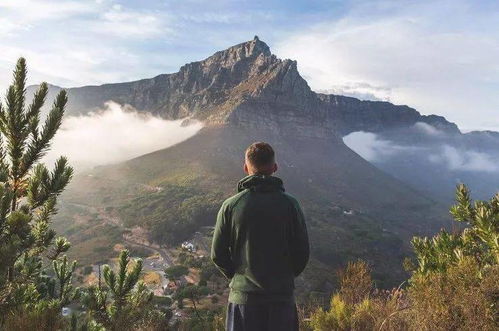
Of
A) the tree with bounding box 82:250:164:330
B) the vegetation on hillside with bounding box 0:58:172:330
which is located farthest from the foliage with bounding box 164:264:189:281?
the vegetation on hillside with bounding box 0:58:172:330

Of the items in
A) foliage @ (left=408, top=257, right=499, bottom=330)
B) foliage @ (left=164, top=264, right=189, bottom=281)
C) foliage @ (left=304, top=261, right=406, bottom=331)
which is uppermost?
foliage @ (left=408, top=257, right=499, bottom=330)

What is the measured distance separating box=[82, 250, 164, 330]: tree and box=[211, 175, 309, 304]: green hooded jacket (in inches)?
120

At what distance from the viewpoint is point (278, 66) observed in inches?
7790

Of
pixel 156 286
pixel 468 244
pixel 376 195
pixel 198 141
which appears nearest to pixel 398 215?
pixel 376 195

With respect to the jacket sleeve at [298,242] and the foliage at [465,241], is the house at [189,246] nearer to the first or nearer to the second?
the foliage at [465,241]

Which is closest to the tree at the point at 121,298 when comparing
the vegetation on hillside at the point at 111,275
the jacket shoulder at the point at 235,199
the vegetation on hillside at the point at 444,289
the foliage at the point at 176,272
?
the vegetation on hillside at the point at 111,275

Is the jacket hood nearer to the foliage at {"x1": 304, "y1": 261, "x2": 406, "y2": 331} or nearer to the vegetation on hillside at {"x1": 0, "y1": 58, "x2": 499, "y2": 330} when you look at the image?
the vegetation on hillside at {"x1": 0, "y1": 58, "x2": 499, "y2": 330}

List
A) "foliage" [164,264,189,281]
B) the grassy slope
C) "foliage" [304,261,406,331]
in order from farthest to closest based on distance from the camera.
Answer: the grassy slope, "foliage" [164,264,189,281], "foliage" [304,261,406,331]

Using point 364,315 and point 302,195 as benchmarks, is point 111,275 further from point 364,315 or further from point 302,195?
point 302,195

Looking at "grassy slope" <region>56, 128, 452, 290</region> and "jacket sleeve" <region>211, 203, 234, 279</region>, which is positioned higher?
"jacket sleeve" <region>211, 203, 234, 279</region>

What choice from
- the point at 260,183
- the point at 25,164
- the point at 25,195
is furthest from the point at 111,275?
the point at 260,183

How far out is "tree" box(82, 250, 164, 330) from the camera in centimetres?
661

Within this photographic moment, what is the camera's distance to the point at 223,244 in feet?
13.2

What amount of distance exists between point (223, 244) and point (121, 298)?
3.41 meters
